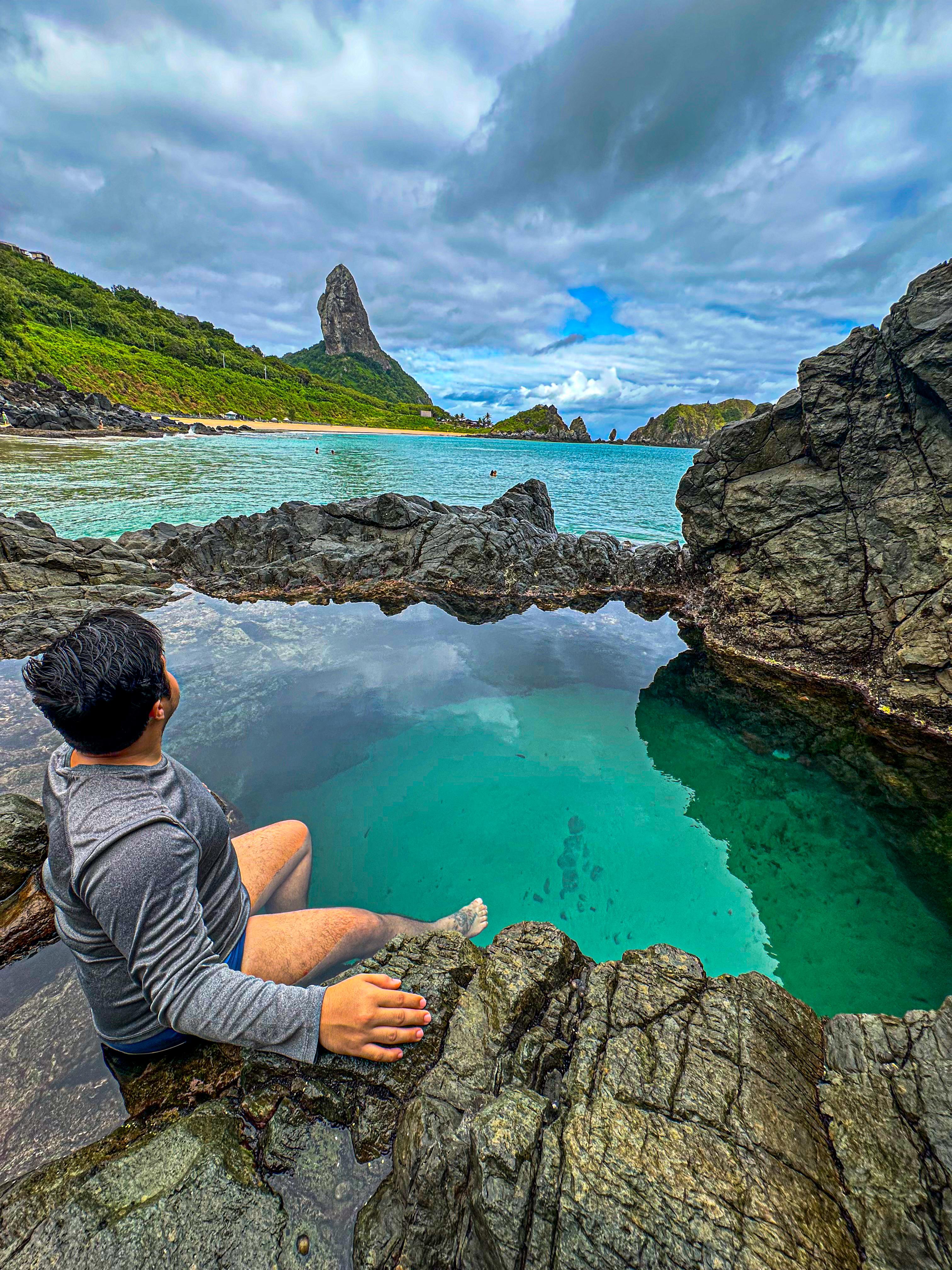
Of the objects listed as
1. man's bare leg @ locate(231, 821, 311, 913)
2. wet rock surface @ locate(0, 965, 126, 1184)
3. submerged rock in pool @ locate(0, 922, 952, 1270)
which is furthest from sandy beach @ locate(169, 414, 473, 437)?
submerged rock in pool @ locate(0, 922, 952, 1270)

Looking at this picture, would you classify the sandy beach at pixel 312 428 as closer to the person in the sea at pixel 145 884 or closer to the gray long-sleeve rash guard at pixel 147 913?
the person in the sea at pixel 145 884

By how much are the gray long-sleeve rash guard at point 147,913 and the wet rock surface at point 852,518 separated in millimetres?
11310

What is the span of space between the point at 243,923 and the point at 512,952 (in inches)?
66.9

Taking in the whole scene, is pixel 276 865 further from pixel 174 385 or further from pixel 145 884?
pixel 174 385

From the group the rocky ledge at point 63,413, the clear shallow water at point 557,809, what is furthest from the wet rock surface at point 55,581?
the rocky ledge at point 63,413

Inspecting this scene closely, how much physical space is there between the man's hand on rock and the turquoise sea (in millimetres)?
2463

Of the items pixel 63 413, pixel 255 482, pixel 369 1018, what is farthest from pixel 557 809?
pixel 63 413

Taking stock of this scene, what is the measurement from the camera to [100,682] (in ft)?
6.41

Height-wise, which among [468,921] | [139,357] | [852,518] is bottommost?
[468,921]

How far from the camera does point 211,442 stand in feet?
201

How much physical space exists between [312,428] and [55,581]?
10889 centimetres

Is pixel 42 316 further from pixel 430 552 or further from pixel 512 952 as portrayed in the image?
pixel 512 952

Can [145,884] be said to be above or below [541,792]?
above

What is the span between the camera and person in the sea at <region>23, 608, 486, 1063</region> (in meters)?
1.87
